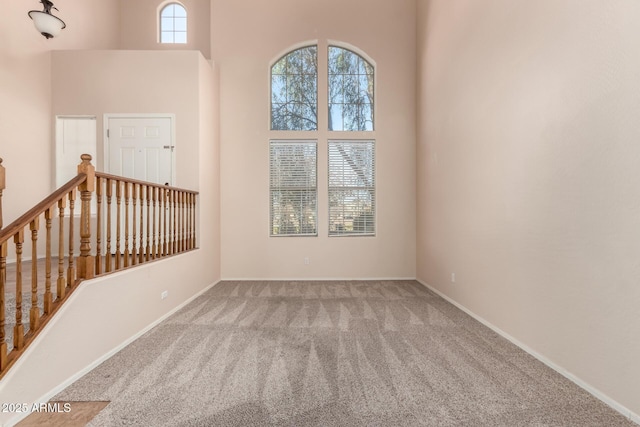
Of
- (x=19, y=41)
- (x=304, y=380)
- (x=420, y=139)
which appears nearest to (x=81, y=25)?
(x=19, y=41)

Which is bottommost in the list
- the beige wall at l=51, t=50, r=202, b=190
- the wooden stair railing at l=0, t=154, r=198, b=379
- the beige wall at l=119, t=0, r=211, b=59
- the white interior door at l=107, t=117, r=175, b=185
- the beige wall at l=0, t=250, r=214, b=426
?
the beige wall at l=0, t=250, r=214, b=426

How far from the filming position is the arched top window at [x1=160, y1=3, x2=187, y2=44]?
5852 mm

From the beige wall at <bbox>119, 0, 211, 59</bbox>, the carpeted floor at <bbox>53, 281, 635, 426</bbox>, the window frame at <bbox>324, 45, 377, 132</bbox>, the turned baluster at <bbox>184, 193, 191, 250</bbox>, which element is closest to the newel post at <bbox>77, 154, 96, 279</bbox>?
the carpeted floor at <bbox>53, 281, 635, 426</bbox>

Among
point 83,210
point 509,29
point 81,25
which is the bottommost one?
point 83,210

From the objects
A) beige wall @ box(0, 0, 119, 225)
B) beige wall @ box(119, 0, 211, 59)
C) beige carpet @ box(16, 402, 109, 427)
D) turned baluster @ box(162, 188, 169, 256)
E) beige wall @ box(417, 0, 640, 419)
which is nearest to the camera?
beige carpet @ box(16, 402, 109, 427)

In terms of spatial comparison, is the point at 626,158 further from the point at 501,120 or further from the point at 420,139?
the point at 420,139

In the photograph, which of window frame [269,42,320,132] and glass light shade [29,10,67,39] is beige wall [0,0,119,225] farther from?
window frame [269,42,320,132]

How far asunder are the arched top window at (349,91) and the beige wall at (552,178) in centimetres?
178

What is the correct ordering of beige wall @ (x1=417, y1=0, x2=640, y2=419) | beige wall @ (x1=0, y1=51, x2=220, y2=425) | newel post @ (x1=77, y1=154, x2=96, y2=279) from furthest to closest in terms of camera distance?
1. beige wall @ (x1=0, y1=51, x2=220, y2=425)
2. newel post @ (x1=77, y1=154, x2=96, y2=279)
3. beige wall @ (x1=417, y1=0, x2=640, y2=419)

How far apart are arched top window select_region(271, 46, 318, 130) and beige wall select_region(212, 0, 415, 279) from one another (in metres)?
0.14

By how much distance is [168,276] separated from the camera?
3.58 meters

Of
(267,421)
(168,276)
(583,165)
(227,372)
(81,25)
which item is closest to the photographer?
(267,421)

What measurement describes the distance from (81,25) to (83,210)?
15.0ft

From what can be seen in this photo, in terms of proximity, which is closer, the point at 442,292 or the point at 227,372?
→ the point at 227,372
